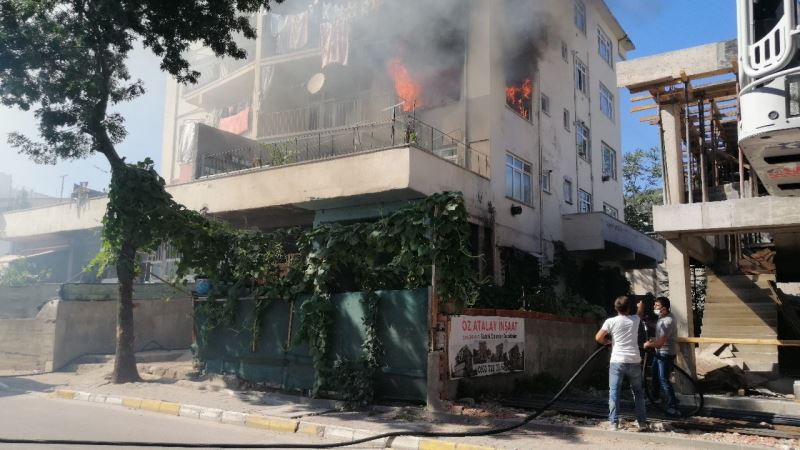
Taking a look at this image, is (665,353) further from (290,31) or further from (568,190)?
(290,31)

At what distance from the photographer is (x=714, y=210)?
1064 cm

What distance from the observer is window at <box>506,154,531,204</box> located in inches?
766

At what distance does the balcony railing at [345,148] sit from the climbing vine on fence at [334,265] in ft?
18.5

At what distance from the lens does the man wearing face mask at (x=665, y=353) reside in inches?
349

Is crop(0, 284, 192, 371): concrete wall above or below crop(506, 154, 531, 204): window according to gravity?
below

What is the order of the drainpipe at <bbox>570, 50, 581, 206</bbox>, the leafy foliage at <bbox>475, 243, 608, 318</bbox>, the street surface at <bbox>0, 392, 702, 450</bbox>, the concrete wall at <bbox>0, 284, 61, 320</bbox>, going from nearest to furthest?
the street surface at <bbox>0, 392, 702, 450</bbox>, the leafy foliage at <bbox>475, 243, 608, 318</bbox>, the concrete wall at <bbox>0, 284, 61, 320</bbox>, the drainpipe at <bbox>570, 50, 581, 206</bbox>

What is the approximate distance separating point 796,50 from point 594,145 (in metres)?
21.3

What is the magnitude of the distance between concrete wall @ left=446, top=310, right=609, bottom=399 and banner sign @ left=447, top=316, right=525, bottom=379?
135mm

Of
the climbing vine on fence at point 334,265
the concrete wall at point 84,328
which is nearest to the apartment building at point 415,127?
the concrete wall at point 84,328

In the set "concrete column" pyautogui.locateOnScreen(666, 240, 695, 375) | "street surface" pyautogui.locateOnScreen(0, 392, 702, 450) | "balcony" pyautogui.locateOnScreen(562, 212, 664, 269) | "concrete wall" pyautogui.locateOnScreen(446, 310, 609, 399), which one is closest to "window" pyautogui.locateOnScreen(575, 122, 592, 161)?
"balcony" pyautogui.locateOnScreen(562, 212, 664, 269)

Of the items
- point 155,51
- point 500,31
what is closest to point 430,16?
point 500,31

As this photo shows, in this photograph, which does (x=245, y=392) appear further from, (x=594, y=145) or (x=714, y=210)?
(x=594, y=145)

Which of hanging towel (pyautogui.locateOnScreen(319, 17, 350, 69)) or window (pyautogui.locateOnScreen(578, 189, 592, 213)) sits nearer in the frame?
hanging towel (pyautogui.locateOnScreen(319, 17, 350, 69))

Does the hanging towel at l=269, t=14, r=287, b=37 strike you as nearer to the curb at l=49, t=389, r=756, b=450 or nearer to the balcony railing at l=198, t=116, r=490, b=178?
the balcony railing at l=198, t=116, r=490, b=178
